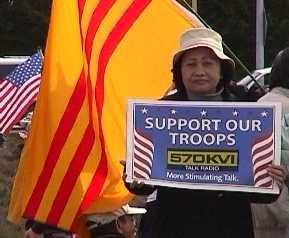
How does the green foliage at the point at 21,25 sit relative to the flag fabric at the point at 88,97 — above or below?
above

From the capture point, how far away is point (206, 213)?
14.7 feet

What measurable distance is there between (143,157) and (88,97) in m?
1.18

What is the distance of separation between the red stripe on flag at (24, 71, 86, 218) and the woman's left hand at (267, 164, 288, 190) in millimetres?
1597

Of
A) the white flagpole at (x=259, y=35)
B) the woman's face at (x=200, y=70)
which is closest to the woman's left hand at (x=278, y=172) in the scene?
the woman's face at (x=200, y=70)

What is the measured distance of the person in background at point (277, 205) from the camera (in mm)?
4719

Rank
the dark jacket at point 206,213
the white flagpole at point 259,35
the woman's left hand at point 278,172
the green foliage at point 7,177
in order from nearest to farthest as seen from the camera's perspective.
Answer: the woman's left hand at point 278,172, the dark jacket at point 206,213, the green foliage at point 7,177, the white flagpole at point 259,35

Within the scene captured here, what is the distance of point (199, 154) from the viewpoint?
451 cm

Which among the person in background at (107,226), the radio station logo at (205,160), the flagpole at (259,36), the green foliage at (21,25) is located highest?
the green foliage at (21,25)

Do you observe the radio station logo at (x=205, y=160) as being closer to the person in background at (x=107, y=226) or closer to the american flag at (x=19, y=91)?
the person in background at (x=107, y=226)

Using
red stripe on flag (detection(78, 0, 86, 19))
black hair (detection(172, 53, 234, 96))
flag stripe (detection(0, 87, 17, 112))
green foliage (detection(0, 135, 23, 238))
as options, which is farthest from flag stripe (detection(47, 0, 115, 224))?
flag stripe (detection(0, 87, 17, 112))

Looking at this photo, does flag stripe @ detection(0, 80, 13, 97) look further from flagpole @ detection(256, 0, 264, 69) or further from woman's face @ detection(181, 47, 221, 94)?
woman's face @ detection(181, 47, 221, 94)

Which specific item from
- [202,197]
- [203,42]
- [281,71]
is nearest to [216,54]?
[203,42]

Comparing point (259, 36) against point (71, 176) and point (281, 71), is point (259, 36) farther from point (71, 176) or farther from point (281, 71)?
point (281, 71)

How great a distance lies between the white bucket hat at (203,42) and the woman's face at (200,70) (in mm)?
20
